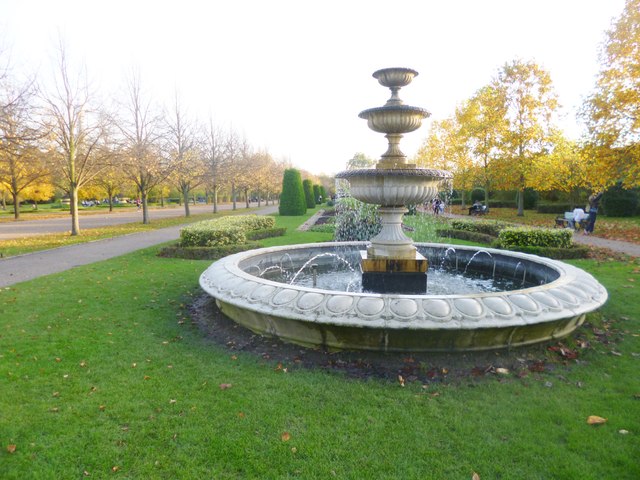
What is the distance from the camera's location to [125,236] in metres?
18.3

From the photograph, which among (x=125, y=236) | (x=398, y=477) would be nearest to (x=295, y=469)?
(x=398, y=477)

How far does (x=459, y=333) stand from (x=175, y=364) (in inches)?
123

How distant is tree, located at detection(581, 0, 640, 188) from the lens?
16328 millimetres

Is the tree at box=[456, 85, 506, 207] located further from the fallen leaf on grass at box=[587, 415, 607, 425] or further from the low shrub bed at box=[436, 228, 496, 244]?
the fallen leaf on grass at box=[587, 415, 607, 425]

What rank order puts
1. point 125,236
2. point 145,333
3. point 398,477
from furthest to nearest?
point 125,236, point 145,333, point 398,477

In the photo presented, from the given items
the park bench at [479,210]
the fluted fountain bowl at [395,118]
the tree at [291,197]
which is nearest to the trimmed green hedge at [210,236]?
the fluted fountain bowl at [395,118]

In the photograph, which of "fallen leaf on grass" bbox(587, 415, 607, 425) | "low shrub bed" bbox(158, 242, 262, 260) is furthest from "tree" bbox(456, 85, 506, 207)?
"fallen leaf on grass" bbox(587, 415, 607, 425)

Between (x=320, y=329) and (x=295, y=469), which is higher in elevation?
(x=320, y=329)

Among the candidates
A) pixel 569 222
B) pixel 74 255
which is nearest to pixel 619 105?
pixel 569 222

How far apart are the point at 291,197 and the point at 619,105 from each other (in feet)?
70.9

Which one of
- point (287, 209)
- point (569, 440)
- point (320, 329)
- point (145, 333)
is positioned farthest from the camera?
point (287, 209)

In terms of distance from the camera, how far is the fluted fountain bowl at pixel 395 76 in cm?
650

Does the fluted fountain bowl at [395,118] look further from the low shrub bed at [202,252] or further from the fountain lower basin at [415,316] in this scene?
the low shrub bed at [202,252]

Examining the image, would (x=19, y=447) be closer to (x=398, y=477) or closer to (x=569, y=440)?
(x=398, y=477)
